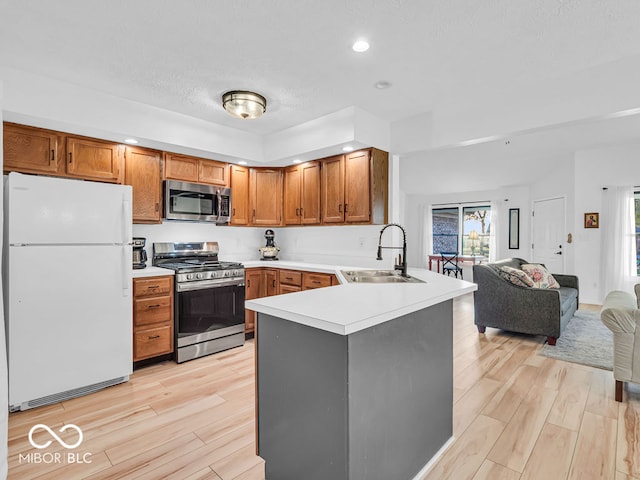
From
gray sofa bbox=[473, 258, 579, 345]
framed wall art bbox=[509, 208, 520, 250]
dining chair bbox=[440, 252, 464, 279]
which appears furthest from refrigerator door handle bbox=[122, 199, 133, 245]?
framed wall art bbox=[509, 208, 520, 250]

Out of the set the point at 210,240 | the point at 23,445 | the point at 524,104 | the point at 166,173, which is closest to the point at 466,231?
the point at 524,104

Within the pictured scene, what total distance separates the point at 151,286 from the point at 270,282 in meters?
1.35

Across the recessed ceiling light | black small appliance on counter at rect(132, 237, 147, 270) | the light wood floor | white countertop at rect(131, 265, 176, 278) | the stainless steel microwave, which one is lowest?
the light wood floor

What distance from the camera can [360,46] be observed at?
223cm

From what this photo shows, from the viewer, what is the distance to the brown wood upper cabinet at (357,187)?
359 cm

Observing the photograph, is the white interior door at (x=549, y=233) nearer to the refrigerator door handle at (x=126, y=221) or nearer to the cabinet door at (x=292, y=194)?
the cabinet door at (x=292, y=194)

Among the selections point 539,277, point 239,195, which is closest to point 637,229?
point 539,277

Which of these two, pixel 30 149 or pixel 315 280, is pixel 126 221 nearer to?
pixel 30 149

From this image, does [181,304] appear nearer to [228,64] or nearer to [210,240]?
[210,240]

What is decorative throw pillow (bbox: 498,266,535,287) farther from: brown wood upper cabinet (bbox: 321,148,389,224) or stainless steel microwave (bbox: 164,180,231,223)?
stainless steel microwave (bbox: 164,180,231,223)

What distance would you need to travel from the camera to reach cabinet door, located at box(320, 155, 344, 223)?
3.81 metres

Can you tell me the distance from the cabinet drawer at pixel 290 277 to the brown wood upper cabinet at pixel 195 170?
1.29 metres

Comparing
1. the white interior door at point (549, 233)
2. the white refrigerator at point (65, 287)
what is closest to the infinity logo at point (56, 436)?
the white refrigerator at point (65, 287)

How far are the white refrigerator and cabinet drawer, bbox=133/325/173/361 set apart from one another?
194mm
